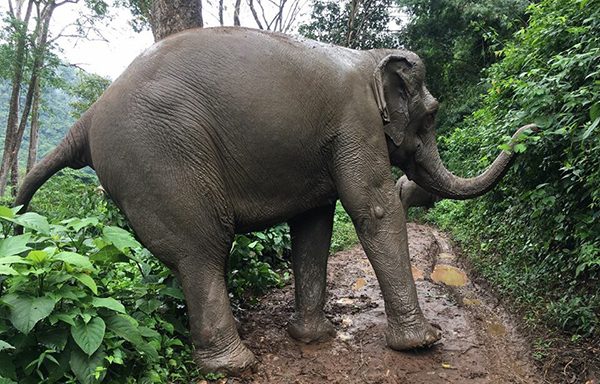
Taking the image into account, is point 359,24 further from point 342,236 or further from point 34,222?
point 34,222

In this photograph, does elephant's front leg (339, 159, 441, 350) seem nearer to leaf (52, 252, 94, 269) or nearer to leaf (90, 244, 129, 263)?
leaf (90, 244, 129, 263)

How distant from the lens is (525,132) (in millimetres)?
3500

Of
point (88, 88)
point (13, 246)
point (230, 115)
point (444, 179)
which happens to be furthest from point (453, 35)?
point (88, 88)

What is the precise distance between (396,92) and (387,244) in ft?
3.98

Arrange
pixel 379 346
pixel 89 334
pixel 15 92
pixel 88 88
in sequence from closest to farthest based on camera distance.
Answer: pixel 89 334 → pixel 379 346 → pixel 15 92 → pixel 88 88

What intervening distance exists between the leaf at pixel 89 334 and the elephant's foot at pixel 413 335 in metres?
1.94

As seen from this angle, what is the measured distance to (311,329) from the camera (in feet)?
11.4

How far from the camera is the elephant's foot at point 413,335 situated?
10.2ft

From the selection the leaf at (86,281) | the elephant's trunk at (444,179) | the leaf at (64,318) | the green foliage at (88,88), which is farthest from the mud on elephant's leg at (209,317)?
the green foliage at (88,88)

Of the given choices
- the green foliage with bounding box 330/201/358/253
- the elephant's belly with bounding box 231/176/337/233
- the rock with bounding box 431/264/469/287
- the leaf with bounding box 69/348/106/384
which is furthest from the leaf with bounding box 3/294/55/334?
the green foliage with bounding box 330/201/358/253

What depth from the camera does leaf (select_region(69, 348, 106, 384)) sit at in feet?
7.06

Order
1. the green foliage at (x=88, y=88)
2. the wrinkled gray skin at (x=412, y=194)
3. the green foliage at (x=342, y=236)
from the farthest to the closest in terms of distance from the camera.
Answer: the green foliage at (x=88, y=88) → the green foliage at (x=342, y=236) → the wrinkled gray skin at (x=412, y=194)

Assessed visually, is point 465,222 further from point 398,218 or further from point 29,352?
point 29,352

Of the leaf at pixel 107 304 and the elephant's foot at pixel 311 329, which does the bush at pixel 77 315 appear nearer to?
the leaf at pixel 107 304
